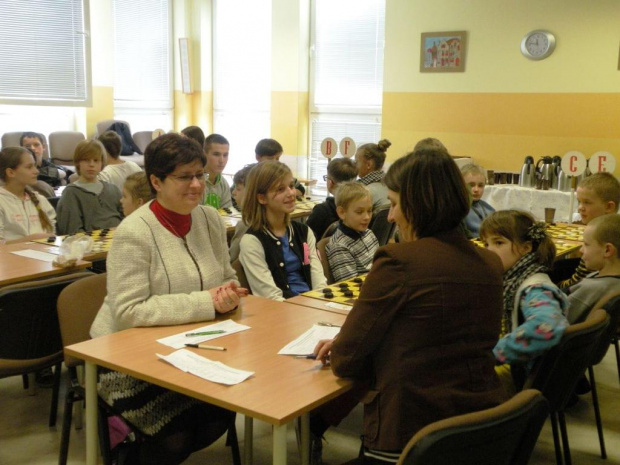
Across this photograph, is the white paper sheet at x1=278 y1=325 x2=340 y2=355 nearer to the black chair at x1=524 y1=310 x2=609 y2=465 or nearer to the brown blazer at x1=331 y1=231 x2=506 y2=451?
the brown blazer at x1=331 y1=231 x2=506 y2=451

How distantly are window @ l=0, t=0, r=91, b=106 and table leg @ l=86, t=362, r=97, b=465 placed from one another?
7.80m

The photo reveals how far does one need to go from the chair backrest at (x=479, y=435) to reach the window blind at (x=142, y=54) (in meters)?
9.57

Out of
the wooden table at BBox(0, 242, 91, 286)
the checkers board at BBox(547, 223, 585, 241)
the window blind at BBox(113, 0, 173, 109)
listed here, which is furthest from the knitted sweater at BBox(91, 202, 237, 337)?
the window blind at BBox(113, 0, 173, 109)

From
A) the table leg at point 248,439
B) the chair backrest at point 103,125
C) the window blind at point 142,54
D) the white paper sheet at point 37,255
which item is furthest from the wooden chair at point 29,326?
the window blind at point 142,54

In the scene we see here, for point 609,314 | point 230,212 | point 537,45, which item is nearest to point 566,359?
point 609,314

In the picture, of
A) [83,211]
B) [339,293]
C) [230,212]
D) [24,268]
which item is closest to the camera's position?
[339,293]

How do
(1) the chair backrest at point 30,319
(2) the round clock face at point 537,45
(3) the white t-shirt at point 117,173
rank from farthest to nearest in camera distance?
(2) the round clock face at point 537,45 → (3) the white t-shirt at point 117,173 → (1) the chair backrest at point 30,319

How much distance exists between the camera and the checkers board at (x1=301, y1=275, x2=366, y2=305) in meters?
2.73

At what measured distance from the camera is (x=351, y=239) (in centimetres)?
352

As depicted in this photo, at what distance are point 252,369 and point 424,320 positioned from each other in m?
0.54

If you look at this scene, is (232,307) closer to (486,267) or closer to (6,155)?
(486,267)

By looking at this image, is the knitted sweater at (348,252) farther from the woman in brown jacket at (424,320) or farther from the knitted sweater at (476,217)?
the woman in brown jacket at (424,320)

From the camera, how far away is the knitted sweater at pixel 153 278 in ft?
7.32

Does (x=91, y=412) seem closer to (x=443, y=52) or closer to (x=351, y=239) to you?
(x=351, y=239)
